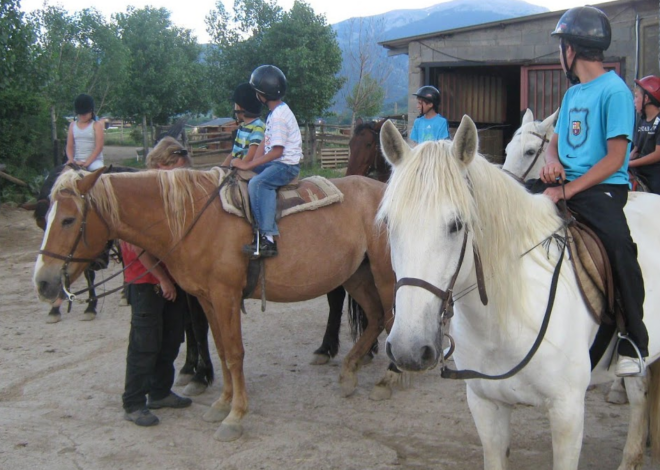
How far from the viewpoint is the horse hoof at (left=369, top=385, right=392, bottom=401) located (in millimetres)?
4887

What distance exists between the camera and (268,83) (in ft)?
15.2

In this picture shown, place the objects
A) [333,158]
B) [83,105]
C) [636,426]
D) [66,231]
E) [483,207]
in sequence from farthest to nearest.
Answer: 1. [333,158]
2. [83,105]
3. [66,231]
4. [636,426]
5. [483,207]

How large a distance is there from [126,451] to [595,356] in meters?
2.89

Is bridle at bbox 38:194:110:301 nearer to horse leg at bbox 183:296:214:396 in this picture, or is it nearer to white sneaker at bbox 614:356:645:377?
horse leg at bbox 183:296:214:396

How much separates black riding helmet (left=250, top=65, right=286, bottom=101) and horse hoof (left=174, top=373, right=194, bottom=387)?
7.90 feet

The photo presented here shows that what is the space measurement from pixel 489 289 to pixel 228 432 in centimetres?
238

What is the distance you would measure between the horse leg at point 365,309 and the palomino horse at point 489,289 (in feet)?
7.52

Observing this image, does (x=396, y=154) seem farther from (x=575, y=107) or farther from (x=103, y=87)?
(x=103, y=87)

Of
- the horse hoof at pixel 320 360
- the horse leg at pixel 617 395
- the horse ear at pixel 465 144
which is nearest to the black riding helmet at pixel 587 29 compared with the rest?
the horse ear at pixel 465 144

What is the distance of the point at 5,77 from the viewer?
458 inches

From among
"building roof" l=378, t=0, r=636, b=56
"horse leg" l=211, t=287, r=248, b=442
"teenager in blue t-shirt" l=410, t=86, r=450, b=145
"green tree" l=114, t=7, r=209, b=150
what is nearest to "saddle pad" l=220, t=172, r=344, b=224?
"horse leg" l=211, t=287, r=248, b=442

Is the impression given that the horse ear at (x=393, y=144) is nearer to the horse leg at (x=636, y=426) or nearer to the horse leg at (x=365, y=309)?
the horse leg at (x=636, y=426)

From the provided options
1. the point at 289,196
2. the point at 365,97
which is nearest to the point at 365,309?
the point at 289,196

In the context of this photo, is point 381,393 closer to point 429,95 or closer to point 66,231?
point 66,231
